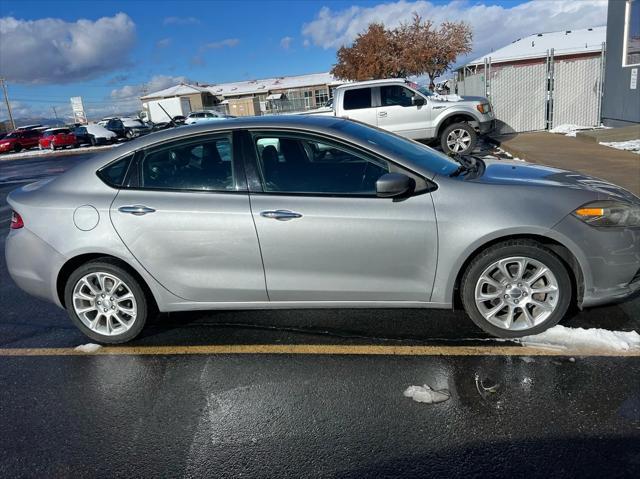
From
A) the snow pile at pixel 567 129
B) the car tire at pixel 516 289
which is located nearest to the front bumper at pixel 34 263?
the car tire at pixel 516 289

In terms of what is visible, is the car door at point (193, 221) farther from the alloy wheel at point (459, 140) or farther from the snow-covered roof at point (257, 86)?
the snow-covered roof at point (257, 86)

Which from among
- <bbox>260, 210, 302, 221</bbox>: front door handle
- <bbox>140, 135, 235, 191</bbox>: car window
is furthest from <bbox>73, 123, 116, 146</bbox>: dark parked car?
<bbox>260, 210, 302, 221</bbox>: front door handle

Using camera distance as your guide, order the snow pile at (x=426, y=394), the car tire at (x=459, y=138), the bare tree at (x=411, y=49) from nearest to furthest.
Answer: the snow pile at (x=426, y=394) → the car tire at (x=459, y=138) → the bare tree at (x=411, y=49)

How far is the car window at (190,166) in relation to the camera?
146 inches

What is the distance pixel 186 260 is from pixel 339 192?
124cm

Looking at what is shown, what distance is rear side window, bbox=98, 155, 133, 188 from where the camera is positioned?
3854mm

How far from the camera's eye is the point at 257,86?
7000cm

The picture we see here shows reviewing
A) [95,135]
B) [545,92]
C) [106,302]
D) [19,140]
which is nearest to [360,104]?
[545,92]

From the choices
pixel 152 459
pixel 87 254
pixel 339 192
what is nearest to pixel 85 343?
pixel 87 254

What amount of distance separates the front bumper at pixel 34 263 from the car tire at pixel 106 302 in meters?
0.13

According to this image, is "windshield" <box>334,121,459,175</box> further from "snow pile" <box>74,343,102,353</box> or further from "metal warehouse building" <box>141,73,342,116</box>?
"metal warehouse building" <box>141,73,342,116</box>

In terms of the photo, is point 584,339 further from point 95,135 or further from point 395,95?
point 95,135

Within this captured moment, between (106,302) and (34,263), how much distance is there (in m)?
0.63

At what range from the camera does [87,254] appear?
385 cm
